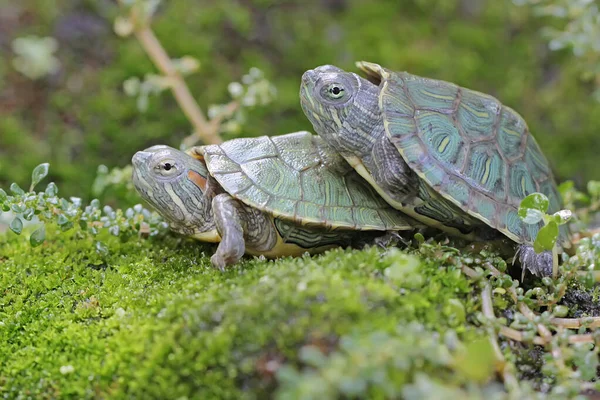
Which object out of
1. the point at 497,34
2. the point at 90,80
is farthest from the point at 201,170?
the point at 497,34

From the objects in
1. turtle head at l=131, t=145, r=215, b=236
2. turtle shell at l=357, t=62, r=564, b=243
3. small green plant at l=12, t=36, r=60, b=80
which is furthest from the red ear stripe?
small green plant at l=12, t=36, r=60, b=80

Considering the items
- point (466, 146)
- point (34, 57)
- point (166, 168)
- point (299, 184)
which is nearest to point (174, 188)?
point (166, 168)

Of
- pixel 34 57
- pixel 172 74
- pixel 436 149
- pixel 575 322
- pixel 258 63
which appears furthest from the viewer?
pixel 258 63

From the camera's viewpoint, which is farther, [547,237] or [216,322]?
[547,237]

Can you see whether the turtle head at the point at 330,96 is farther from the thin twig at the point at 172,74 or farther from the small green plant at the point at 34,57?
the small green plant at the point at 34,57

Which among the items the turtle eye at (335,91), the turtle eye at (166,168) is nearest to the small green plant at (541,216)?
the turtle eye at (335,91)

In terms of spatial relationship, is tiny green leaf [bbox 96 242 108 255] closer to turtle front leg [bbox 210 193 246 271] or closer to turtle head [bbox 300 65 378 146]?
turtle front leg [bbox 210 193 246 271]

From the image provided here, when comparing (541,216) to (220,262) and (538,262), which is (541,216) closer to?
(538,262)
